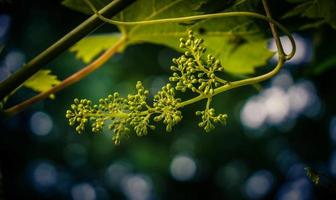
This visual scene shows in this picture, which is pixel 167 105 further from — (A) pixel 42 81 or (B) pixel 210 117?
(A) pixel 42 81

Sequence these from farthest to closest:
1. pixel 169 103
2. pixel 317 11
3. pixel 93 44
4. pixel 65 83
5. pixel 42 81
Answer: pixel 93 44 < pixel 42 81 < pixel 65 83 < pixel 317 11 < pixel 169 103

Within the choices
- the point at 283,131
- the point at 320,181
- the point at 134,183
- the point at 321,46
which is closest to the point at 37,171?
the point at 134,183

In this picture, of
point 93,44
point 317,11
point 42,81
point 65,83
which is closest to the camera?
point 317,11

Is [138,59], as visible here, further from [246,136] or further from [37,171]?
[37,171]

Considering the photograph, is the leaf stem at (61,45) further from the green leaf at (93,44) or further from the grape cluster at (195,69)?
the green leaf at (93,44)

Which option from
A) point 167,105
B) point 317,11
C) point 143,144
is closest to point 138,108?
point 167,105
